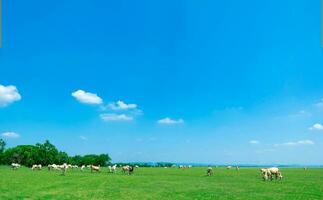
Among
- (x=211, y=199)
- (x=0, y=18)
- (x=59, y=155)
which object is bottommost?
(x=211, y=199)

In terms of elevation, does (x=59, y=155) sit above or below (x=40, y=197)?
above

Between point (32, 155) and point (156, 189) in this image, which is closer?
point (156, 189)

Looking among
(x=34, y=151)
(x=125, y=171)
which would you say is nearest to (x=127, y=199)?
(x=125, y=171)

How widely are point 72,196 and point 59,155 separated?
366 feet

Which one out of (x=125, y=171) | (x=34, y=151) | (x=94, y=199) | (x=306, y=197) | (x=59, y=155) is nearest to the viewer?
(x=94, y=199)

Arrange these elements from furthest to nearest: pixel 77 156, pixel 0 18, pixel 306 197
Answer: pixel 77 156
pixel 306 197
pixel 0 18

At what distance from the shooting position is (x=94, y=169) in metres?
66.3

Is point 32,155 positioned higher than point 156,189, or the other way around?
point 32,155

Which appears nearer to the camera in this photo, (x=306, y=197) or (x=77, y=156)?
(x=306, y=197)

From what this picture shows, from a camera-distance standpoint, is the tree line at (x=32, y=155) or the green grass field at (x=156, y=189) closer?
the green grass field at (x=156, y=189)

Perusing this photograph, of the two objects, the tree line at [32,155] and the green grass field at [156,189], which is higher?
the tree line at [32,155]

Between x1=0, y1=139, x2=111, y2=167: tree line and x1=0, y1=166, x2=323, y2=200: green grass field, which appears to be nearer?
x1=0, y1=166, x2=323, y2=200: green grass field

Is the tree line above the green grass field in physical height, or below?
above

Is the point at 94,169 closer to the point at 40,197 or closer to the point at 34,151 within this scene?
the point at 40,197
